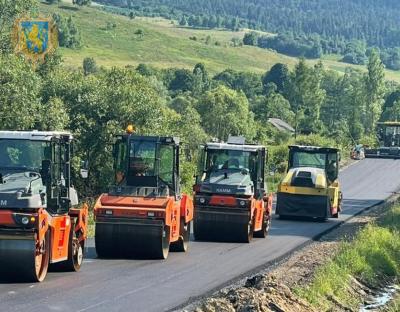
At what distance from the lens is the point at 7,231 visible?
1819 cm

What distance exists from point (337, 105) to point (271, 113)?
76.7 feet

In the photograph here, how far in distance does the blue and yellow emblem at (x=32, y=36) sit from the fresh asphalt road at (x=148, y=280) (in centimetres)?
2478

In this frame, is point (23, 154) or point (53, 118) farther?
point (53, 118)

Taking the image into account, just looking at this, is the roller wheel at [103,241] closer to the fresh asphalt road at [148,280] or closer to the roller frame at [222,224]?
the fresh asphalt road at [148,280]

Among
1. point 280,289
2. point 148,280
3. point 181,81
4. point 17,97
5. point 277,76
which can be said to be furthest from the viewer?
point 277,76

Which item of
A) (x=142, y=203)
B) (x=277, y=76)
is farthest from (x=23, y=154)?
(x=277, y=76)

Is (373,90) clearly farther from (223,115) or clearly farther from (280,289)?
(280,289)

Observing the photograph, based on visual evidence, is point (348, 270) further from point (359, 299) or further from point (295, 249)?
point (295, 249)

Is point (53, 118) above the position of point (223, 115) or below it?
→ below

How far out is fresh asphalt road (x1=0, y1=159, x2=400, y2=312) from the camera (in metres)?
17.2

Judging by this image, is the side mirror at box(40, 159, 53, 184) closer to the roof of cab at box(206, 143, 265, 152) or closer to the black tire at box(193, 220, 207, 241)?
the black tire at box(193, 220, 207, 241)

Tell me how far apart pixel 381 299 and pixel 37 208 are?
794 centimetres

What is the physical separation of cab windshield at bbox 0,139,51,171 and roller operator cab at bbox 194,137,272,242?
32.4 feet

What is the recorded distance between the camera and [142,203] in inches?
922
